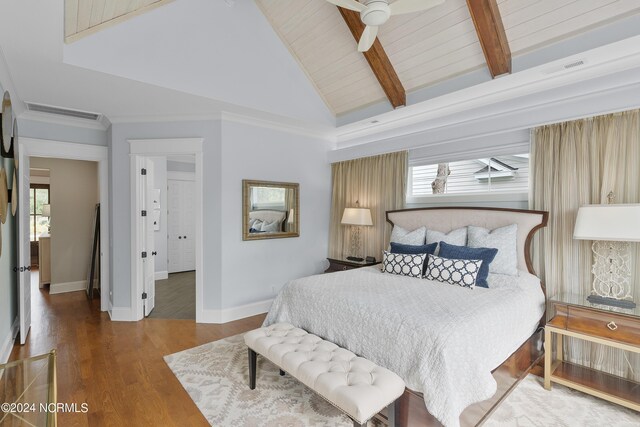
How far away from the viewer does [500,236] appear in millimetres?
3186

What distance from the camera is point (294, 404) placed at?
2406 mm

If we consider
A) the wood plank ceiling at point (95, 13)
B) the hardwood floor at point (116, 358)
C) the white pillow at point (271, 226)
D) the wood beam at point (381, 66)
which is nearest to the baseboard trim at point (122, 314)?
the hardwood floor at point (116, 358)

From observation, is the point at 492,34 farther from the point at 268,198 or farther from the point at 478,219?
the point at 268,198

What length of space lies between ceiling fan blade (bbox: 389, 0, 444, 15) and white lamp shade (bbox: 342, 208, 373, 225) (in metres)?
2.75

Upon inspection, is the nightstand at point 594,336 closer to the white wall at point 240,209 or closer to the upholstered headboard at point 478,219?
the upholstered headboard at point 478,219

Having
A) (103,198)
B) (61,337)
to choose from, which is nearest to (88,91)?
(103,198)

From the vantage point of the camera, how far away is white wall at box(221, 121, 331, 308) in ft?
13.7

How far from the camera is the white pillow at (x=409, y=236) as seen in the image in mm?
3801

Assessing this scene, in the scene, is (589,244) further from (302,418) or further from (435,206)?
(302,418)

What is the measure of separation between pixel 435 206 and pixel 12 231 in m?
5.02

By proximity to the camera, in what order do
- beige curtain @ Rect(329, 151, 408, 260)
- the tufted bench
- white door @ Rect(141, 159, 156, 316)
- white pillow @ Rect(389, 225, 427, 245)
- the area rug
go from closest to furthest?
the tufted bench < the area rug < white pillow @ Rect(389, 225, 427, 245) < white door @ Rect(141, 159, 156, 316) < beige curtain @ Rect(329, 151, 408, 260)

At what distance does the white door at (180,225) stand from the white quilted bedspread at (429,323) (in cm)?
488

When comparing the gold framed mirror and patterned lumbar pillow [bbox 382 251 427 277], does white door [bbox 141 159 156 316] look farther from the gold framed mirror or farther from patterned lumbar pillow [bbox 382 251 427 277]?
patterned lumbar pillow [bbox 382 251 427 277]

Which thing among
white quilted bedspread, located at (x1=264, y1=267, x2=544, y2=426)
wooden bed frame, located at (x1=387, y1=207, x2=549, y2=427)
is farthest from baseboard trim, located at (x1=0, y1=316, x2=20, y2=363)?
wooden bed frame, located at (x1=387, y1=207, x2=549, y2=427)
